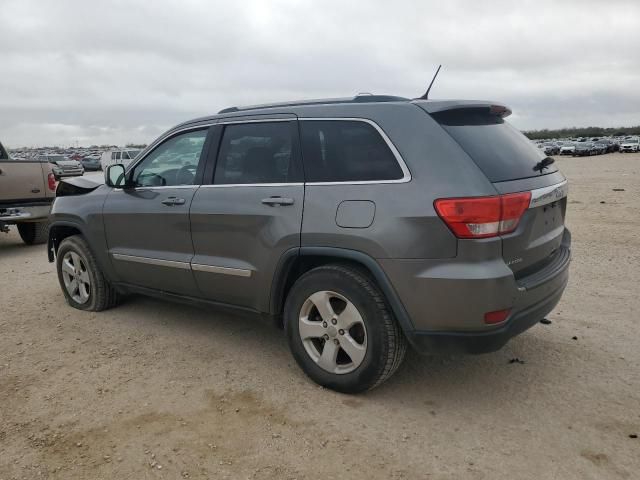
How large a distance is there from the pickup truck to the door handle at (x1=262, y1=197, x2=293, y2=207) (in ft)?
19.4

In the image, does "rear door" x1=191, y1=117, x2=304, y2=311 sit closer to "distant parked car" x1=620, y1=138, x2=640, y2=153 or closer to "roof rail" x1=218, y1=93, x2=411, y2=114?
"roof rail" x1=218, y1=93, x2=411, y2=114

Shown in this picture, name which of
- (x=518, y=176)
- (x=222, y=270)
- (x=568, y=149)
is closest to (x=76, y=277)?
(x=222, y=270)

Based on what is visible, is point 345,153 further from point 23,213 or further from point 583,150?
point 583,150

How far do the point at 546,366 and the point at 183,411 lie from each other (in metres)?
2.44

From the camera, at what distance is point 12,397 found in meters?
3.53

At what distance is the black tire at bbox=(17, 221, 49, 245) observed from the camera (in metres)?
9.38

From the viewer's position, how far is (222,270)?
385cm

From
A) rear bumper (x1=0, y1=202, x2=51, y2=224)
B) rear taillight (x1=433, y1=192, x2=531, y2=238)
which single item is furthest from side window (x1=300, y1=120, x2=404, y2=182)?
rear bumper (x1=0, y1=202, x2=51, y2=224)

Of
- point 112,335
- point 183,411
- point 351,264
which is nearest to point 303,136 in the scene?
point 351,264

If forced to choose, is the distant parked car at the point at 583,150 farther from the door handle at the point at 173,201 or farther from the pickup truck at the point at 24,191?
the door handle at the point at 173,201

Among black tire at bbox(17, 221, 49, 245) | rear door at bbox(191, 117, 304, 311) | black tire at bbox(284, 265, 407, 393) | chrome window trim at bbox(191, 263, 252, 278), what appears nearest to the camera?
black tire at bbox(284, 265, 407, 393)

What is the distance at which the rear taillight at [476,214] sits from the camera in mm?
2830

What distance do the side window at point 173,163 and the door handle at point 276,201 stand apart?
0.84 meters

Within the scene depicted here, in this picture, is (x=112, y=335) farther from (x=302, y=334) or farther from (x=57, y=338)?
(x=302, y=334)
